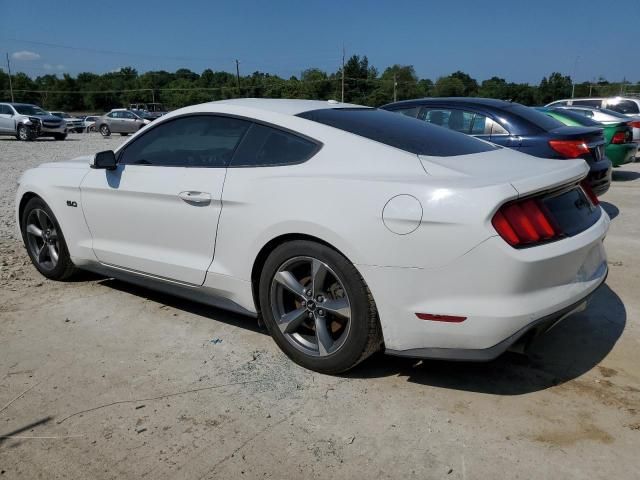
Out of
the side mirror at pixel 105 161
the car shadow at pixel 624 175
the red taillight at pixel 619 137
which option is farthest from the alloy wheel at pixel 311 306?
the car shadow at pixel 624 175

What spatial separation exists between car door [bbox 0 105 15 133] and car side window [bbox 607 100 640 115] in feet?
74.8

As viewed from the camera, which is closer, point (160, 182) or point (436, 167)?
point (436, 167)

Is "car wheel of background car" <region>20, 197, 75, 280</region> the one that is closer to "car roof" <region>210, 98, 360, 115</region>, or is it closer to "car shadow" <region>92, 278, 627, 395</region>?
"car shadow" <region>92, 278, 627, 395</region>

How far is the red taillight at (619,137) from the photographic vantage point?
10125 millimetres

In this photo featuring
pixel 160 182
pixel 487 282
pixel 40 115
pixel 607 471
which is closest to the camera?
pixel 607 471

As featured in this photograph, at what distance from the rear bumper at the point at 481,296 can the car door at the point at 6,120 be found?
2552cm

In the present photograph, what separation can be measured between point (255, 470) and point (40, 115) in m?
26.0

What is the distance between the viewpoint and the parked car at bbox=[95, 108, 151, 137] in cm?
3109

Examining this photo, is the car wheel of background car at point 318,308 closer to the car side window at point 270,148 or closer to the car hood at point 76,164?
the car side window at point 270,148

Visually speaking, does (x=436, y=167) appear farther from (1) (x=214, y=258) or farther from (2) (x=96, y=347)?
(2) (x=96, y=347)

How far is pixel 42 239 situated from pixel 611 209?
698cm

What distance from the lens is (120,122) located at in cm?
3133

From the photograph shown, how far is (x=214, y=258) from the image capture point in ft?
11.1

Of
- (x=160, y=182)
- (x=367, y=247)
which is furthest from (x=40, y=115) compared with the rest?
(x=367, y=247)
